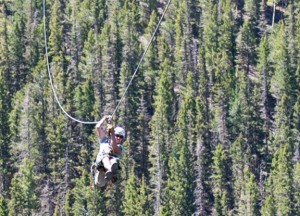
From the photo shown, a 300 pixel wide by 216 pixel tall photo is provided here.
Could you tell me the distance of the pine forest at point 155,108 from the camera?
11444 cm

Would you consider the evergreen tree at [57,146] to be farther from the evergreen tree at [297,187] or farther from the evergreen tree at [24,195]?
the evergreen tree at [297,187]

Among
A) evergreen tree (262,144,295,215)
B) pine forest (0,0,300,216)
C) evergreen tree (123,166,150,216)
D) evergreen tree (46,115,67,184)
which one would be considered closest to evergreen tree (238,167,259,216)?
pine forest (0,0,300,216)

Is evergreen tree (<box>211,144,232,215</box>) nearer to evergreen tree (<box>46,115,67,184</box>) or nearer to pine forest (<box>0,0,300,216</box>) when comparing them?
pine forest (<box>0,0,300,216</box>)

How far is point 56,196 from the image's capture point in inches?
4705

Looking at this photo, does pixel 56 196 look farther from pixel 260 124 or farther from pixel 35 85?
pixel 260 124

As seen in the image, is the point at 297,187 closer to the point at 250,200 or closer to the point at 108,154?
the point at 250,200

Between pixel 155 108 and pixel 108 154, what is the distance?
313ft

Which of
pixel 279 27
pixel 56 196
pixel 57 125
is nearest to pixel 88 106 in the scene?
pixel 57 125

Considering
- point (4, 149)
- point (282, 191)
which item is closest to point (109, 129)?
point (282, 191)

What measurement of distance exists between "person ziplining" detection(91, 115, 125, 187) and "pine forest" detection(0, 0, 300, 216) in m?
72.1

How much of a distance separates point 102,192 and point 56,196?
33.0 ft

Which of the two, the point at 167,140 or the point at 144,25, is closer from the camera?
the point at 167,140

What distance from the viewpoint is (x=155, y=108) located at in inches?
5069

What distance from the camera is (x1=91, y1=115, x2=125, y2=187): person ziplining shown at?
3284 cm
